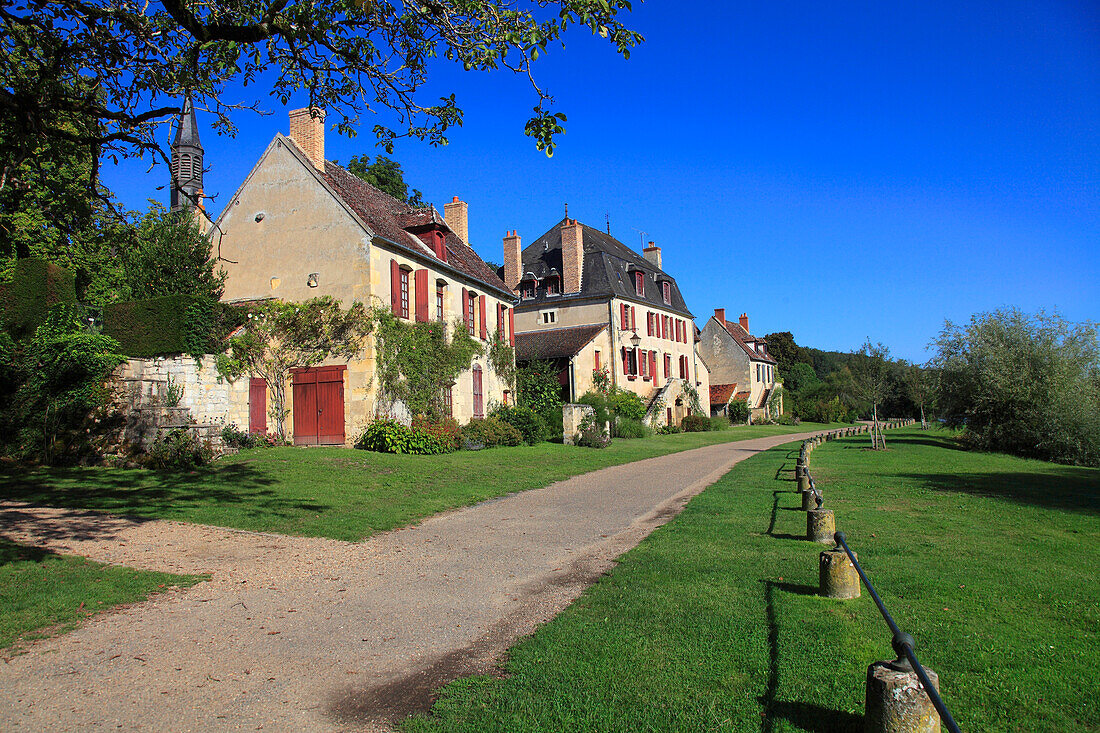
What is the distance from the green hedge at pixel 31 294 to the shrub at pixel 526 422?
44.4 feet

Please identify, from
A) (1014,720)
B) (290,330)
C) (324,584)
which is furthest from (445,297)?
(1014,720)

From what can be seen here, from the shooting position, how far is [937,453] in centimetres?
2244

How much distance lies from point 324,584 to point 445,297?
56.0 ft

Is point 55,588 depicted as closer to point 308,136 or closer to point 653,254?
point 308,136

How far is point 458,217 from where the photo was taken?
27688mm

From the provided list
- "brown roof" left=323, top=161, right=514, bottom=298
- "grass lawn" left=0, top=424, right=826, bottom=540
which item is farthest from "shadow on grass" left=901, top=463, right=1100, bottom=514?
"brown roof" left=323, top=161, right=514, bottom=298

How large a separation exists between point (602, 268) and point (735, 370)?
67.7ft

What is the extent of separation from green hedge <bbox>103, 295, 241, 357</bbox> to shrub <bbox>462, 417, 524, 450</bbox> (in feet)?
27.0

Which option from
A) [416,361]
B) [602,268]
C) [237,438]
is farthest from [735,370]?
[237,438]

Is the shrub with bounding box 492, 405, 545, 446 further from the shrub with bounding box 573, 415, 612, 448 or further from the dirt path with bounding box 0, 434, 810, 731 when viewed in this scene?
the dirt path with bounding box 0, 434, 810, 731

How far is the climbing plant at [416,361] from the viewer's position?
63.3ft

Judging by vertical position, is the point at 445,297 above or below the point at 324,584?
above

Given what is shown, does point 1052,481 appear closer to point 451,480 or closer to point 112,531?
point 451,480

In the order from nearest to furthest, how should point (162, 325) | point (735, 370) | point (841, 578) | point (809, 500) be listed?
point (841, 578) → point (809, 500) → point (162, 325) → point (735, 370)
